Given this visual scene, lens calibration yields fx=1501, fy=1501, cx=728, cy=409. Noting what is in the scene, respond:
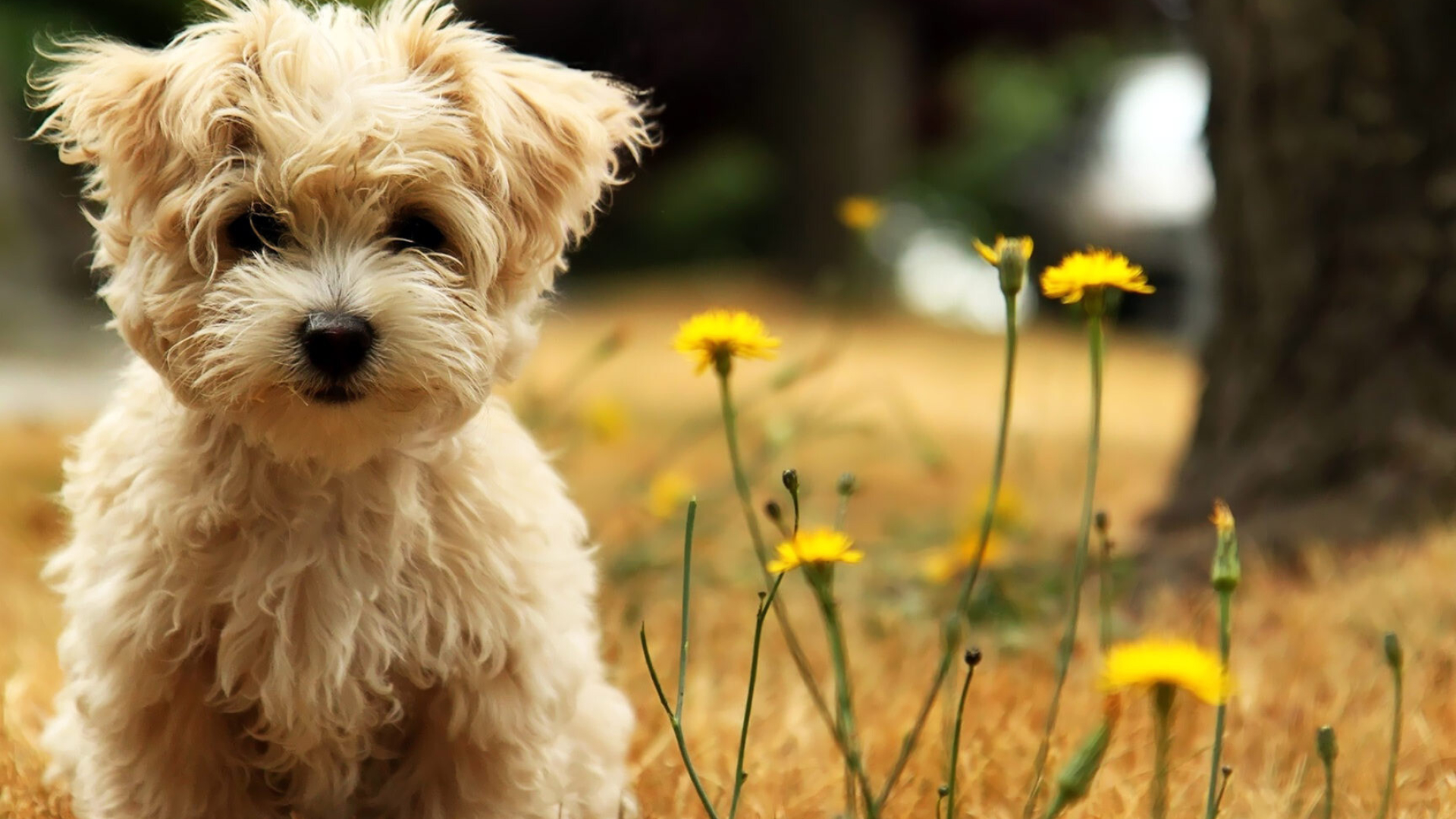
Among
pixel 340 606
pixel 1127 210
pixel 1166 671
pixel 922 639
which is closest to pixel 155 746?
pixel 340 606

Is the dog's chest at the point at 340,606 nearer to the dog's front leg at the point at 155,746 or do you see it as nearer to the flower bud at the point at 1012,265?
the dog's front leg at the point at 155,746

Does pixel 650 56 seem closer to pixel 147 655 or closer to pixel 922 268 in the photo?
pixel 922 268

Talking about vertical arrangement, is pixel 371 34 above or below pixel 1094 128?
below

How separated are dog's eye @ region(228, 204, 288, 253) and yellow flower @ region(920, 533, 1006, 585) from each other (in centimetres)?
163

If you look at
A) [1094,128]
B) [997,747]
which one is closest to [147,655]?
[997,747]

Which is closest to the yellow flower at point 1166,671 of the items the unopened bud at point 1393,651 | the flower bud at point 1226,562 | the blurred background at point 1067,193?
the flower bud at point 1226,562

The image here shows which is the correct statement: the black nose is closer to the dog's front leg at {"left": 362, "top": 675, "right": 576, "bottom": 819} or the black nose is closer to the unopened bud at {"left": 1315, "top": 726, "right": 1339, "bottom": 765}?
the dog's front leg at {"left": 362, "top": 675, "right": 576, "bottom": 819}

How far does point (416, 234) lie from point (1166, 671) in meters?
1.39

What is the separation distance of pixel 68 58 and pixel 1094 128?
41.9ft

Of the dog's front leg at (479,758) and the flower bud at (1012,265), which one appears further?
the dog's front leg at (479,758)

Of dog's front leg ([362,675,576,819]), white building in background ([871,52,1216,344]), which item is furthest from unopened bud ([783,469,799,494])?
white building in background ([871,52,1216,344])

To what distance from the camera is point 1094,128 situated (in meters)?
14.3

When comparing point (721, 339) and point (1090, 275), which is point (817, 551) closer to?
point (721, 339)

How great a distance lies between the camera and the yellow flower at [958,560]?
11.4 feet
